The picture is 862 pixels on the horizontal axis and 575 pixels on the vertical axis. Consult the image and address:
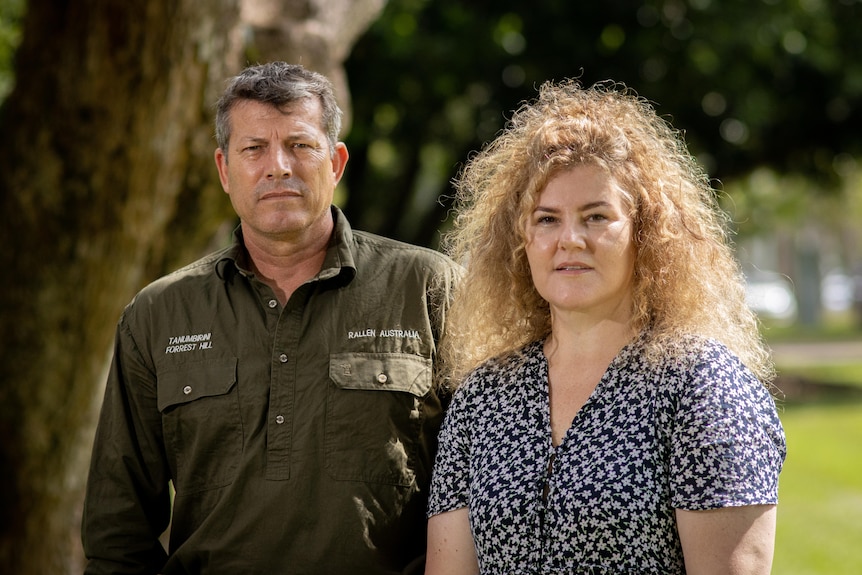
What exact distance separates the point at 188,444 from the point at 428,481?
0.74 m

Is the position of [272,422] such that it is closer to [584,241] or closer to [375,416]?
[375,416]

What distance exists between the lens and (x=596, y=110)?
2988 millimetres

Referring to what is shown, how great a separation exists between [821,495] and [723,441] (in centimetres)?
882

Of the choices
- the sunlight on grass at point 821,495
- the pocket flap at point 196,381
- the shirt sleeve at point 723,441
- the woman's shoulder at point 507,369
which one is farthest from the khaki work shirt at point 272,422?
the sunlight on grass at point 821,495

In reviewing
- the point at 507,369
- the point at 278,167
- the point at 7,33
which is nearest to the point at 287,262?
the point at 278,167

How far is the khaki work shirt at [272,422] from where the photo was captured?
3.20m

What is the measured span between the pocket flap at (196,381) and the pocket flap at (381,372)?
32cm

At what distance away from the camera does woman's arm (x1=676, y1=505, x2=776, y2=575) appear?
2533mm

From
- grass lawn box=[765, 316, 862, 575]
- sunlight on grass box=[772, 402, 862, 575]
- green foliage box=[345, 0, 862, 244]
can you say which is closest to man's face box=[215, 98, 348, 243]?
grass lawn box=[765, 316, 862, 575]

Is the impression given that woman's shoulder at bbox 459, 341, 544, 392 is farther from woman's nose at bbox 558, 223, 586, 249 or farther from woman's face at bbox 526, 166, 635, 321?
woman's nose at bbox 558, 223, 586, 249

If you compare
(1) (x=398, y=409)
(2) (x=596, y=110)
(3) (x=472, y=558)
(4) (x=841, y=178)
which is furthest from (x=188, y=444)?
(4) (x=841, y=178)

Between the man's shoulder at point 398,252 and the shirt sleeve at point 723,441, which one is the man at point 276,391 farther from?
the shirt sleeve at point 723,441

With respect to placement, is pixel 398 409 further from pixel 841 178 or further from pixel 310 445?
pixel 841 178

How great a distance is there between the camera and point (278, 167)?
128 inches
